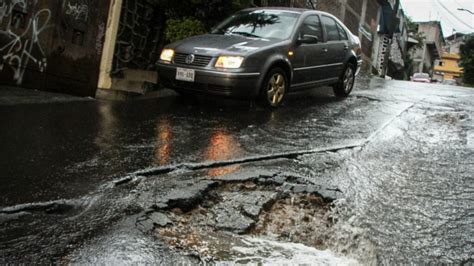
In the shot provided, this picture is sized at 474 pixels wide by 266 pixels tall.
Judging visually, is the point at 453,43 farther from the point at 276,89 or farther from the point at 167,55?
the point at 167,55

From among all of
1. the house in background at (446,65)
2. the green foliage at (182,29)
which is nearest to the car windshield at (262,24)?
the green foliage at (182,29)

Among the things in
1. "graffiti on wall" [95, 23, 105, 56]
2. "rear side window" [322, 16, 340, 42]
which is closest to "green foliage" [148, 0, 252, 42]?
"graffiti on wall" [95, 23, 105, 56]

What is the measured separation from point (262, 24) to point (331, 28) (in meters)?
1.91

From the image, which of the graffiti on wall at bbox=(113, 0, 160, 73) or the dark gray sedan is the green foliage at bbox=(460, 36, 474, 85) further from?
the graffiti on wall at bbox=(113, 0, 160, 73)

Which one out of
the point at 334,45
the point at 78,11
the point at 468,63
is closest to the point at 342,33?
the point at 334,45

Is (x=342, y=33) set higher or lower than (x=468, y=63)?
lower

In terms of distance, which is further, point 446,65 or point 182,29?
point 446,65

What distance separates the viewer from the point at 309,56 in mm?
9234

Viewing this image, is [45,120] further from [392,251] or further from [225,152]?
[392,251]

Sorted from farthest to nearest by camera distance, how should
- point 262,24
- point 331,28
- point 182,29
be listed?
point 331,28 < point 182,29 < point 262,24

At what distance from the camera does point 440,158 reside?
6.65 m

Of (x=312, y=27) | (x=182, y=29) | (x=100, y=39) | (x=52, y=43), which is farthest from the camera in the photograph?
(x=182, y=29)

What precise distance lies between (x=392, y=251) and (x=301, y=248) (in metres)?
0.74

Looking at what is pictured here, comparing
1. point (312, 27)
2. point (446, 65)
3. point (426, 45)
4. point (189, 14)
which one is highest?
point (446, 65)
